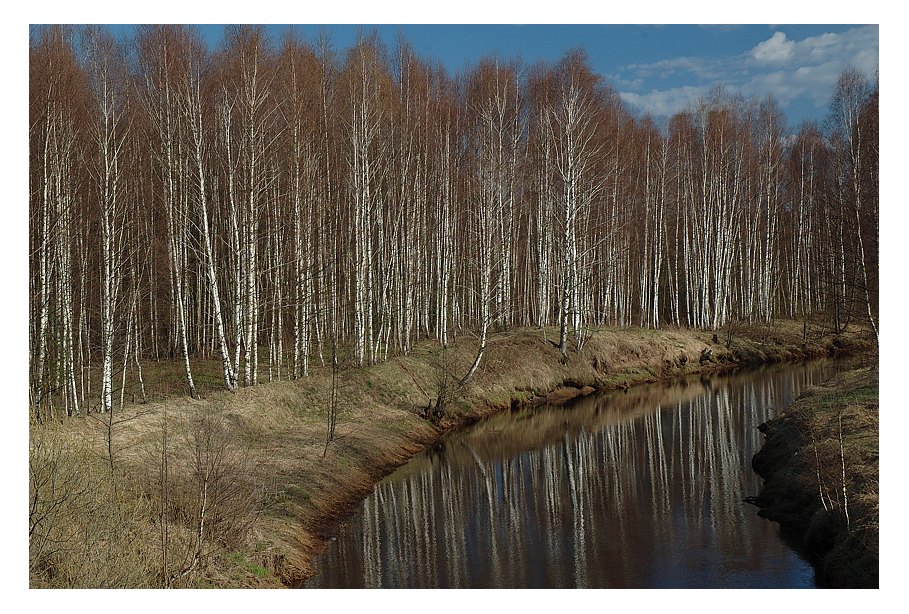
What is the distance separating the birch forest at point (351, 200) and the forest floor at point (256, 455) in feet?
3.14

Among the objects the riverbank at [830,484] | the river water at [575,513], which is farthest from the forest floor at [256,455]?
the riverbank at [830,484]

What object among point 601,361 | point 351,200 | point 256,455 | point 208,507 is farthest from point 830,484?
point 601,361

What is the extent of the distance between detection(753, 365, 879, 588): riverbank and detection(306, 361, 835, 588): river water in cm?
34

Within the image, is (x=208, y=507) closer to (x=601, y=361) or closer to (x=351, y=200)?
(x=351, y=200)

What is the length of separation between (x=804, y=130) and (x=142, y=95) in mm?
32405

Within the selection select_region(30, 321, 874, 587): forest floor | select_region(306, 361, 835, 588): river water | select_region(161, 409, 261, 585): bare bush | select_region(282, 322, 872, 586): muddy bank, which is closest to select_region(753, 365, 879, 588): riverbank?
select_region(306, 361, 835, 588): river water

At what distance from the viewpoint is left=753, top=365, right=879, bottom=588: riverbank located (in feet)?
27.6

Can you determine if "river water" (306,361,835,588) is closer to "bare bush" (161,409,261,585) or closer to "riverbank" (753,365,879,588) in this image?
"riverbank" (753,365,879,588)

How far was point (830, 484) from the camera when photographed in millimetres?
10273

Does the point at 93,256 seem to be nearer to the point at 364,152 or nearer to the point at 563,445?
the point at 364,152

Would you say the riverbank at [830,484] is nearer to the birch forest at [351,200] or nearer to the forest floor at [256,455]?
the birch forest at [351,200]

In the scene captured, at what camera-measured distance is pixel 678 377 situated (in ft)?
87.5

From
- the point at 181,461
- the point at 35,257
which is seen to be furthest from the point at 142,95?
the point at 181,461
